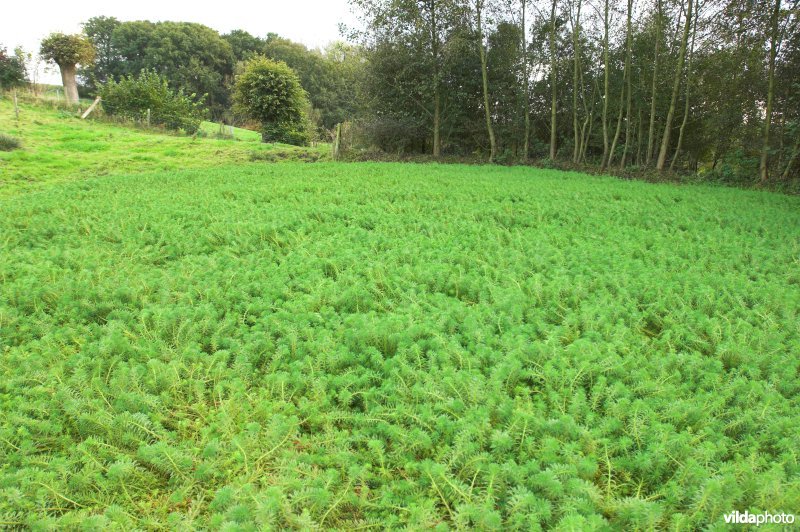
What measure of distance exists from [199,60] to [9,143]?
143ft

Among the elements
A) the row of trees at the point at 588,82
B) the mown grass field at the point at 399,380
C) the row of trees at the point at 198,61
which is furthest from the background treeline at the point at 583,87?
the row of trees at the point at 198,61

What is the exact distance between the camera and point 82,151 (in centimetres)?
1577

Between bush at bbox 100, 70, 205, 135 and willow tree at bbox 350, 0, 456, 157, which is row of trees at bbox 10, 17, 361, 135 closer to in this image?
bush at bbox 100, 70, 205, 135

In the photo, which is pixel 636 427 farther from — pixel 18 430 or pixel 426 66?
pixel 426 66

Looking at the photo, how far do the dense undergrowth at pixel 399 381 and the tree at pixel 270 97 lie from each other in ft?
68.4

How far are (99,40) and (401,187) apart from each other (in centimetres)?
6374

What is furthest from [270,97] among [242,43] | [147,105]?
[242,43]

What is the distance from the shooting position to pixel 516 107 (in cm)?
2127

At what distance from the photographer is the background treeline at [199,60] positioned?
159 ft

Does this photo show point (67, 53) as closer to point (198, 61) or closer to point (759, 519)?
point (198, 61)

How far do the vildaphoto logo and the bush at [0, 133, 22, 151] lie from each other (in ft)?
61.1

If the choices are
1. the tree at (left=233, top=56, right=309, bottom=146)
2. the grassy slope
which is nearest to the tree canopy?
the grassy slope

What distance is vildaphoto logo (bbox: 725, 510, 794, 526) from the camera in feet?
5.83

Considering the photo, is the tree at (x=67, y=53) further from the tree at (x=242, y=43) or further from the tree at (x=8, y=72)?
the tree at (x=242, y=43)
